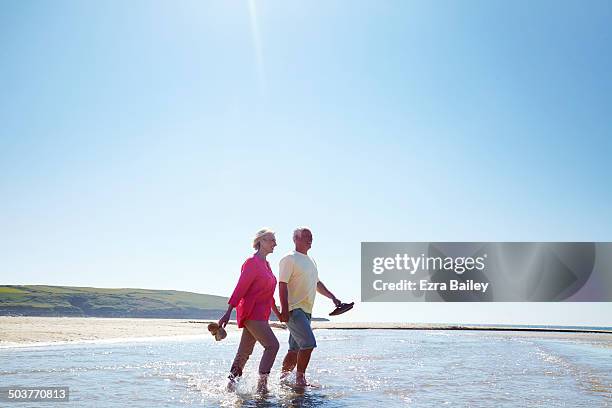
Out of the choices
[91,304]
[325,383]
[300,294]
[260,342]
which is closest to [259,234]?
[300,294]

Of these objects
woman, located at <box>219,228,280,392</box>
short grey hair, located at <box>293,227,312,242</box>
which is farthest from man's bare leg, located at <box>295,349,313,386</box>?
short grey hair, located at <box>293,227,312,242</box>

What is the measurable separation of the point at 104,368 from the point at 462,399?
23.5 ft

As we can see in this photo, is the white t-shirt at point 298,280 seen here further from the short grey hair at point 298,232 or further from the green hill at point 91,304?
the green hill at point 91,304

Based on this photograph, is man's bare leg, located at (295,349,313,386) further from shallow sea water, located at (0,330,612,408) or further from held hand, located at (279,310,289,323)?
held hand, located at (279,310,289,323)

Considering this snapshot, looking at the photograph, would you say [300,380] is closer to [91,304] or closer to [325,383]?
[325,383]

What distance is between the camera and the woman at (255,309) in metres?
7.88

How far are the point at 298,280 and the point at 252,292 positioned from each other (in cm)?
80

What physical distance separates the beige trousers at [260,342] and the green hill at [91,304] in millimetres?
131713

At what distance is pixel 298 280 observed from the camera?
8336mm

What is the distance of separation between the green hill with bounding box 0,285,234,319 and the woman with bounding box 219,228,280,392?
432 feet

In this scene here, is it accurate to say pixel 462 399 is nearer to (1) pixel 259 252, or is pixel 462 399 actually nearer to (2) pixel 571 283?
(1) pixel 259 252

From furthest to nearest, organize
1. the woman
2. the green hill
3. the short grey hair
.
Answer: the green hill → the short grey hair → the woman

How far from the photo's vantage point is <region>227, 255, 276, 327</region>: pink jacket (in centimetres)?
788

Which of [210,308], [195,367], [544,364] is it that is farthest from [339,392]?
[210,308]
